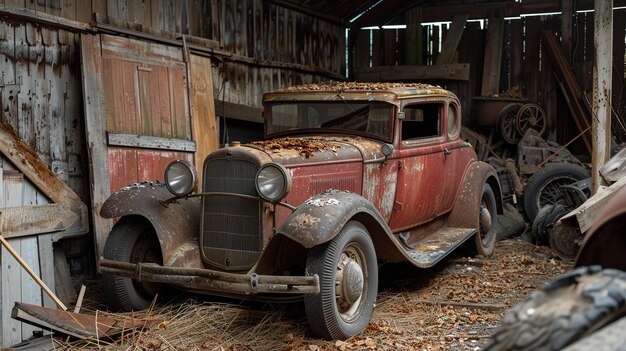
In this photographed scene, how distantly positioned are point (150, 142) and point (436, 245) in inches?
112

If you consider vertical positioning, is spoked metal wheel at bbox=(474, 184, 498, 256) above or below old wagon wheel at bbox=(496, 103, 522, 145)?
below

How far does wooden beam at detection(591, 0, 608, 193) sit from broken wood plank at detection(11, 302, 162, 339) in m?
4.57

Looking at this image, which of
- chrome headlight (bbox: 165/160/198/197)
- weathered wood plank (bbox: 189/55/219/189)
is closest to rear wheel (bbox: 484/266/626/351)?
chrome headlight (bbox: 165/160/198/197)

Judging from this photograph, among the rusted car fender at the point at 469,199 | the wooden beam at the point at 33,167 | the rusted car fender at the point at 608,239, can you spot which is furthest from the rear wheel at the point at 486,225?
the rusted car fender at the point at 608,239

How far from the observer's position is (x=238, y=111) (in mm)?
8625

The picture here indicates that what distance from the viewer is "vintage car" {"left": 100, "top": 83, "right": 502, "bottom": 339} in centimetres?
457

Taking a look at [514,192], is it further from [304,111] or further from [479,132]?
[304,111]

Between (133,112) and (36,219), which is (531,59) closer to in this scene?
(133,112)

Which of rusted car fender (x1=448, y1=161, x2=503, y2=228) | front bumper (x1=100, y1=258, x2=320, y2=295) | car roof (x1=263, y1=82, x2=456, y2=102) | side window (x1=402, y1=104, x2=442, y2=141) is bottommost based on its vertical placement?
front bumper (x1=100, y1=258, x2=320, y2=295)

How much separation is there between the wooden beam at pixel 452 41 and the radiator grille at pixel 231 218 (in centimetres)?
697

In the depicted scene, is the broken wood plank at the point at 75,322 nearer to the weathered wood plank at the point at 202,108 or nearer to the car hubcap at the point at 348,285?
the car hubcap at the point at 348,285

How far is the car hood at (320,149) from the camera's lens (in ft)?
16.7

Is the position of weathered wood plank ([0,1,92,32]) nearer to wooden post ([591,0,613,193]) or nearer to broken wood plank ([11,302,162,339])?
broken wood plank ([11,302,162,339])

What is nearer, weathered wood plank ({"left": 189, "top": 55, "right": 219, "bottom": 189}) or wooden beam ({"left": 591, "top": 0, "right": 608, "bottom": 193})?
wooden beam ({"left": 591, "top": 0, "right": 608, "bottom": 193})
